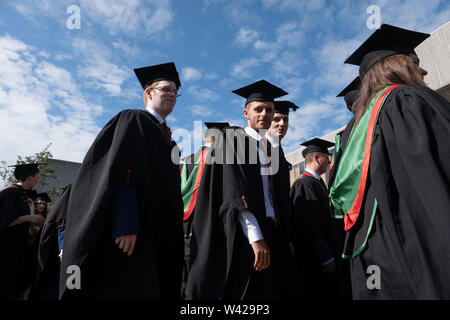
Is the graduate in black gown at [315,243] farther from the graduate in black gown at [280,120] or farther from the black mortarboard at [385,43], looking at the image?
the black mortarboard at [385,43]

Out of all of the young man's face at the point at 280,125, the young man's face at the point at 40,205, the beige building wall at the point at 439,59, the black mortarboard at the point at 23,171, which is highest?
the beige building wall at the point at 439,59

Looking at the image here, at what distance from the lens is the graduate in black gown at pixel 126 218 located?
5.33 feet

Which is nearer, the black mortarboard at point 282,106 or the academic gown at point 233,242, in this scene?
the academic gown at point 233,242

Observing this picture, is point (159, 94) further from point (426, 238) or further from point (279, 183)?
point (426, 238)

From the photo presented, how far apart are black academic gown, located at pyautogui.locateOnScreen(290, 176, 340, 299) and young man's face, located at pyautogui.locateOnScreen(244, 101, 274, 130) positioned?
121cm

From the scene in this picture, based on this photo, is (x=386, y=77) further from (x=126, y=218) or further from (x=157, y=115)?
(x=126, y=218)

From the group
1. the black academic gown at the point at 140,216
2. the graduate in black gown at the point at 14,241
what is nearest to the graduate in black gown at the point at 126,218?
the black academic gown at the point at 140,216

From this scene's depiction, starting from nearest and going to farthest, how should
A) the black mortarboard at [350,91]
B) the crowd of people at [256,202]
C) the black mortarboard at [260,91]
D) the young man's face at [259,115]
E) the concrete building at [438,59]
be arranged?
the crowd of people at [256,202] < the young man's face at [259,115] < the black mortarboard at [260,91] < the black mortarboard at [350,91] < the concrete building at [438,59]

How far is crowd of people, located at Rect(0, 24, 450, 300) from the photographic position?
1.37 metres

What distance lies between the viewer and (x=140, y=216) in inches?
72.8

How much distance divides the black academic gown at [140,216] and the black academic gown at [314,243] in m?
1.90

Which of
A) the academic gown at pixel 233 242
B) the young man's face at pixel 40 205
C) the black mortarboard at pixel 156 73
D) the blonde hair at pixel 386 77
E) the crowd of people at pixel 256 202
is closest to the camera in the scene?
the crowd of people at pixel 256 202

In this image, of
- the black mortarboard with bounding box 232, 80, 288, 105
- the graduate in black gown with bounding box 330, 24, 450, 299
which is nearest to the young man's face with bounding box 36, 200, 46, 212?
the black mortarboard with bounding box 232, 80, 288, 105
